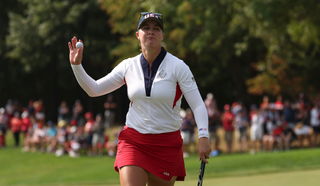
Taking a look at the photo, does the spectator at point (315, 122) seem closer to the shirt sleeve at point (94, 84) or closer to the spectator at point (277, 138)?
the spectator at point (277, 138)

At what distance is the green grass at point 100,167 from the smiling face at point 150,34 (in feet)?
18.1

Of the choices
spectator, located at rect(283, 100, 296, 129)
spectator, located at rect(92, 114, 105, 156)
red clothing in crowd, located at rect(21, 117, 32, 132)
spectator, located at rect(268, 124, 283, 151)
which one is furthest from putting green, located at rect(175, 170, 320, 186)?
red clothing in crowd, located at rect(21, 117, 32, 132)

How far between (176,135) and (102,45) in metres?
24.5

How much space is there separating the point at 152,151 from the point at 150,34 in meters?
1.04

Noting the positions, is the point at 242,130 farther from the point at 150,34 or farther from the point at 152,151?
the point at 150,34

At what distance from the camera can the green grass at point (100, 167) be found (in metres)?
10.7

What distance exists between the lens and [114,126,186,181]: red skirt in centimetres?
414

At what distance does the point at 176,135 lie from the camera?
168 inches

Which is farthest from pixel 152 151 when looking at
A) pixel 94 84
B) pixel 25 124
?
pixel 25 124

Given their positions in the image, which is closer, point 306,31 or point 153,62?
point 153,62

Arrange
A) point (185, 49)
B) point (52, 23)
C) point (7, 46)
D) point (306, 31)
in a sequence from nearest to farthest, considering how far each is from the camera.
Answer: point (306, 31)
point (185, 49)
point (52, 23)
point (7, 46)

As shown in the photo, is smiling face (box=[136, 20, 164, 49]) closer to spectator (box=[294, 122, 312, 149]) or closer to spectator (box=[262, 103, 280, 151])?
spectator (box=[262, 103, 280, 151])

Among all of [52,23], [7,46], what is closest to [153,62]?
[52,23]

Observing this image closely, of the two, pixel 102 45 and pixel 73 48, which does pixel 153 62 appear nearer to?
pixel 73 48
